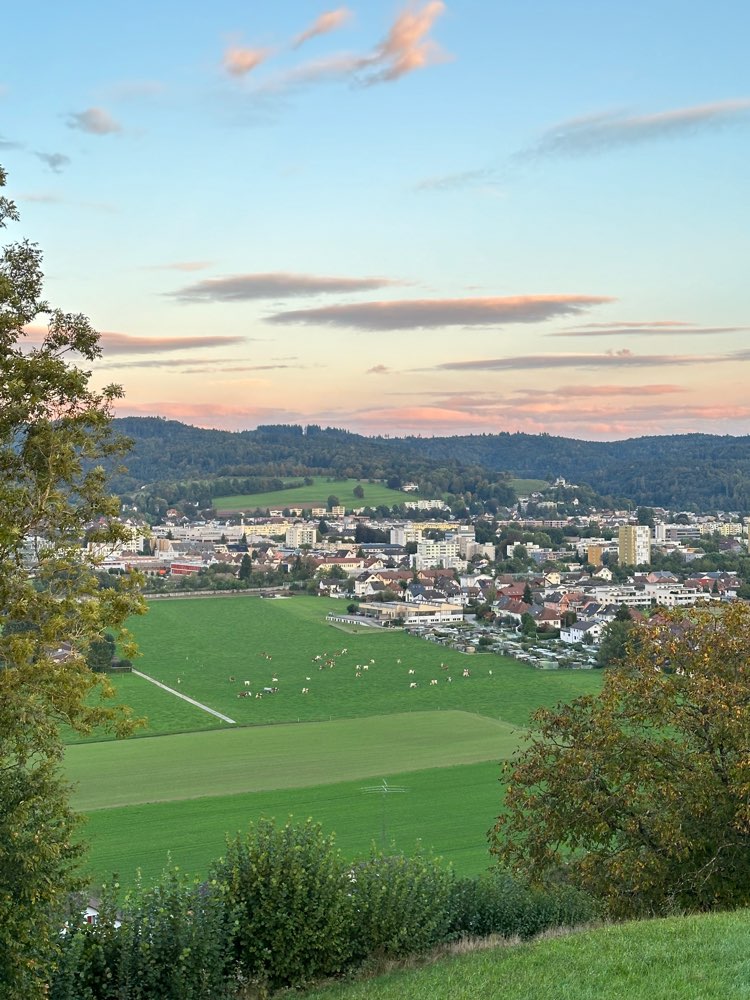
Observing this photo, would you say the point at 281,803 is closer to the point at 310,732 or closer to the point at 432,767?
the point at 432,767

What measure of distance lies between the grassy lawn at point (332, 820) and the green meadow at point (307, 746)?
6 cm

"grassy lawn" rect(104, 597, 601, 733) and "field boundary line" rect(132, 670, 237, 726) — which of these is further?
"grassy lawn" rect(104, 597, 601, 733)

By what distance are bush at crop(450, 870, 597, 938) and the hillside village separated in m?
29.3

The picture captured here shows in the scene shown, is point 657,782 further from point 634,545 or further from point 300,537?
point 300,537

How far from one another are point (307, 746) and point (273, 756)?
1835 mm

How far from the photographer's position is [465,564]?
12688 cm

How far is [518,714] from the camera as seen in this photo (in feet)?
144

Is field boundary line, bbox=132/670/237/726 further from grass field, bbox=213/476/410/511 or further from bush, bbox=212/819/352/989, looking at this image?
grass field, bbox=213/476/410/511

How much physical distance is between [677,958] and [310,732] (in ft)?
104

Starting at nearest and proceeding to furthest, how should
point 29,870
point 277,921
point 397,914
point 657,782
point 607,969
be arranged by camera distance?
point 607,969 < point 29,870 < point 277,921 < point 397,914 < point 657,782

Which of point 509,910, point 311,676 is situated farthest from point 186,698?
point 509,910

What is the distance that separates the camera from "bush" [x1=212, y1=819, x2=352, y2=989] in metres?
12.2

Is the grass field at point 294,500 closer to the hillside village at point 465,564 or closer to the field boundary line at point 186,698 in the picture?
the hillside village at point 465,564

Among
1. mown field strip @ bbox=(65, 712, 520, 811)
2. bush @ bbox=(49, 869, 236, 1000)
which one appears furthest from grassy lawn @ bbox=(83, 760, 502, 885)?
bush @ bbox=(49, 869, 236, 1000)
